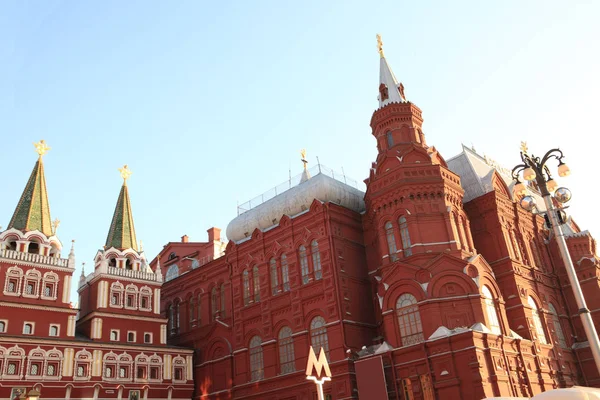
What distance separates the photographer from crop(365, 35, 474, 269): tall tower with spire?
112 feet

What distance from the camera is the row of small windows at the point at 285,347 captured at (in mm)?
36281

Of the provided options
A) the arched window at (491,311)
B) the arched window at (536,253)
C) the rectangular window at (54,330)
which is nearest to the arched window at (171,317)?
the rectangular window at (54,330)

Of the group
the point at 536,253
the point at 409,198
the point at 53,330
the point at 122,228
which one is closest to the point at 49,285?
the point at 53,330

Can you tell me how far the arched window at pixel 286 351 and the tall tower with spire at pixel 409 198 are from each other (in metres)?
7.52

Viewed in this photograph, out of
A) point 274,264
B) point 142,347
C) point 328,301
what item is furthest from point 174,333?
point 328,301

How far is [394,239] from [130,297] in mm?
21894

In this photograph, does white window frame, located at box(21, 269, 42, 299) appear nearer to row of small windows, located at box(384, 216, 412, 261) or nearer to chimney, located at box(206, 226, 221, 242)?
chimney, located at box(206, 226, 221, 242)

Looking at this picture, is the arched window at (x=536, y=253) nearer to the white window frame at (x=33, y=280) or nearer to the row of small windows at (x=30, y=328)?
the row of small windows at (x=30, y=328)

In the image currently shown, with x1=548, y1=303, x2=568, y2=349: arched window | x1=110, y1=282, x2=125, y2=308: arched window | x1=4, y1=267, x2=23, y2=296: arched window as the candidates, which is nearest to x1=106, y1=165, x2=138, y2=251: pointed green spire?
x1=110, y1=282, x2=125, y2=308: arched window

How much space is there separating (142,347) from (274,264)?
460 inches

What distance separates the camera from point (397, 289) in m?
33.5

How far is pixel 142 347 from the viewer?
138 ft

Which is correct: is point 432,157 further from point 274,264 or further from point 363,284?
point 274,264

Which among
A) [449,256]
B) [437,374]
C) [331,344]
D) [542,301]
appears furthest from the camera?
[542,301]
